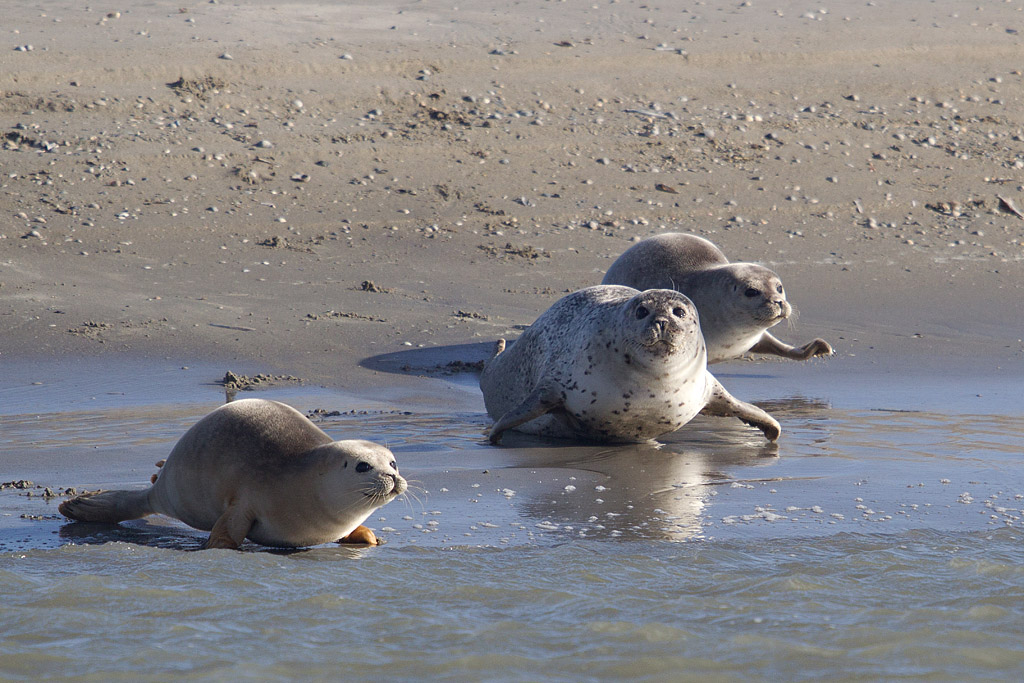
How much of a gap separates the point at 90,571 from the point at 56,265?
508 cm

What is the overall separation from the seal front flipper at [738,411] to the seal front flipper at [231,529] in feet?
8.20

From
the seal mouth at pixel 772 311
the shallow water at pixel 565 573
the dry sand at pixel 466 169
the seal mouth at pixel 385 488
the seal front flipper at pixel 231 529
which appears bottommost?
the shallow water at pixel 565 573

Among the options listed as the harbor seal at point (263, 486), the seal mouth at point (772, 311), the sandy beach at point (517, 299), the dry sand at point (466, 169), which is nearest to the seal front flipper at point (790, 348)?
the sandy beach at point (517, 299)

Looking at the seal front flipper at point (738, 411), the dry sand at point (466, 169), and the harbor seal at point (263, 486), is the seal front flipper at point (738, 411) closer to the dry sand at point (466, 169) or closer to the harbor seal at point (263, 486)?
the dry sand at point (466, 169)

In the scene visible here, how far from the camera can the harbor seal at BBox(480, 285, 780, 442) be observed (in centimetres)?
549

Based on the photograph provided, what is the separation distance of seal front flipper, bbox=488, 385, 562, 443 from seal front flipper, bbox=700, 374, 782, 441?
67 cm

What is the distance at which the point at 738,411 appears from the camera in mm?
5789

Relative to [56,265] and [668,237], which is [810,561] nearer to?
[668,237]

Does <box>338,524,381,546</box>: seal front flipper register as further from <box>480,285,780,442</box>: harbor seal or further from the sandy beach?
<box>480,285,780,442</box>: harbor seal

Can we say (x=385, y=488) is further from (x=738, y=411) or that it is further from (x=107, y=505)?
(x=738, y=411)

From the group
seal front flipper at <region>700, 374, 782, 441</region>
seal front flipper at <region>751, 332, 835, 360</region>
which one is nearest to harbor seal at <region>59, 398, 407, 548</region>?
seal front flipper at <region>700, 374, 782, 441</region>

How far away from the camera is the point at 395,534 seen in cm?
419

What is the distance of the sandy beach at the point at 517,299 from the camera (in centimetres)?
355

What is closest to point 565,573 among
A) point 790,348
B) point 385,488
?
point 385,488
